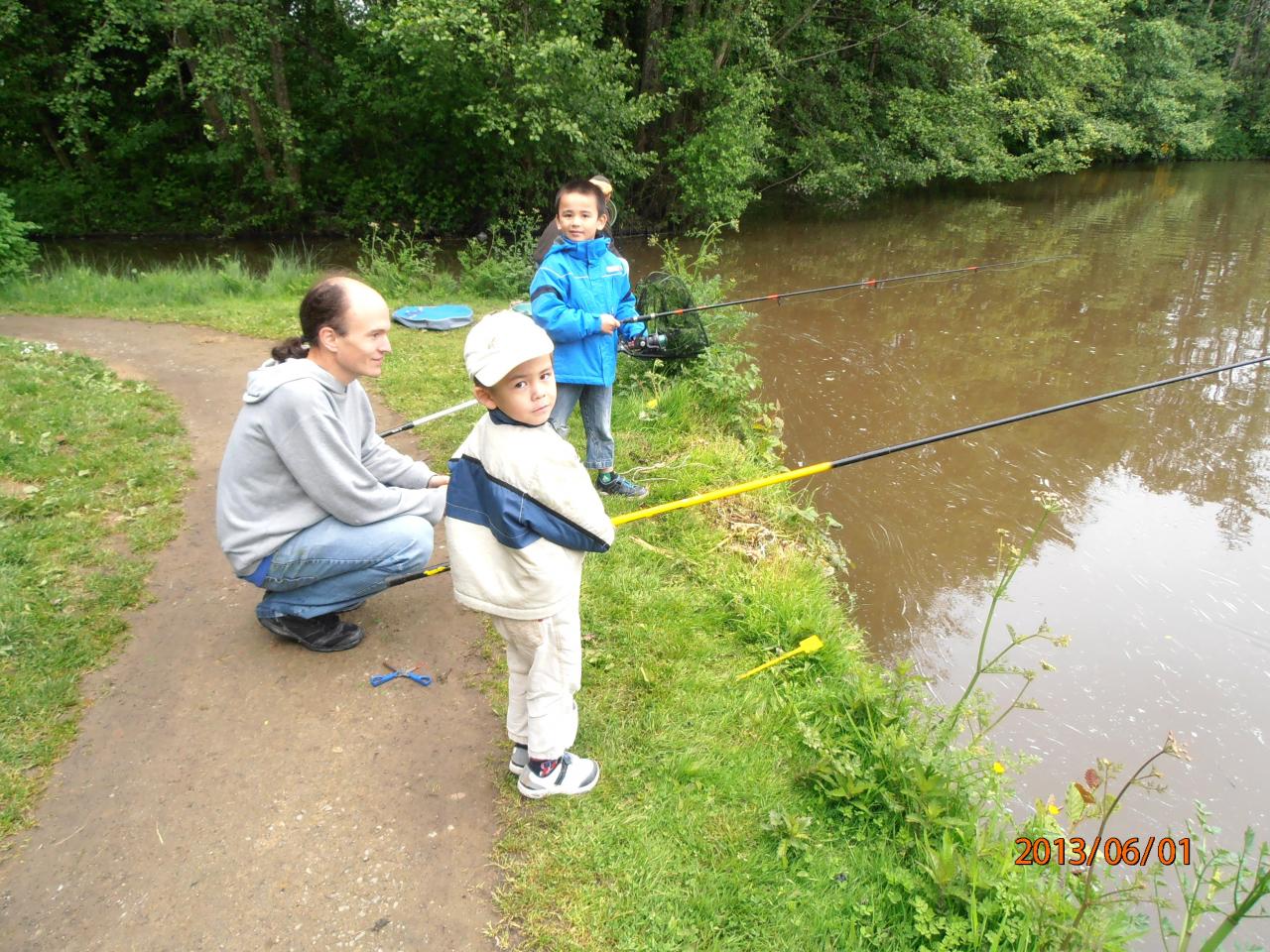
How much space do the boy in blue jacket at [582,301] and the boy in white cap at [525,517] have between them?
1.65 metres

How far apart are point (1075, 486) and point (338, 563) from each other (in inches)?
201

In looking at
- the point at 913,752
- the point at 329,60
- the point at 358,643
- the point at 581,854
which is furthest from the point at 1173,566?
the point at 329,60

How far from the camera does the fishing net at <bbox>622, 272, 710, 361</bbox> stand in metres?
5.52

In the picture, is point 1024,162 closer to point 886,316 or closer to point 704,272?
point 704,272

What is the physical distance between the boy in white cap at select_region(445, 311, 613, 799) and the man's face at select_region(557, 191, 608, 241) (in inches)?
66.9

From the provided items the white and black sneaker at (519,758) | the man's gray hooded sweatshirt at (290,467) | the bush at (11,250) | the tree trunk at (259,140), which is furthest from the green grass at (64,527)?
the tree trunk at (259,140)

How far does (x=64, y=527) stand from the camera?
368cm

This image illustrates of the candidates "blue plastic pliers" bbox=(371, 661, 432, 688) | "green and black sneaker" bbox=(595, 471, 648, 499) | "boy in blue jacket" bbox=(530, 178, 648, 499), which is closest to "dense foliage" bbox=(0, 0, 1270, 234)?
"boy in blue jacket" bbox=(530, 178, 648, 499)

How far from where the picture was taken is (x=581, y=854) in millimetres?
2279

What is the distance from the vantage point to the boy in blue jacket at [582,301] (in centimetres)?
355

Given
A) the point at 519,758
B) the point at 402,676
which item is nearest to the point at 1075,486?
the point at 519,758

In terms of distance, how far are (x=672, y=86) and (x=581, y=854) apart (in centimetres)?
1383

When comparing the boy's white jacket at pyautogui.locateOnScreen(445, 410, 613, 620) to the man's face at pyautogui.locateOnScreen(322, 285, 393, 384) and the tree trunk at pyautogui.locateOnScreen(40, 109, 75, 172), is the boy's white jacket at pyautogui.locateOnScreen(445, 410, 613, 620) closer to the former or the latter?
the man's face at pyautogui.locateOnScreen(322, 285, 393, 384)
